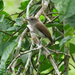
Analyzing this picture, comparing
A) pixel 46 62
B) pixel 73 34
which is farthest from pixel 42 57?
pixel 73 34

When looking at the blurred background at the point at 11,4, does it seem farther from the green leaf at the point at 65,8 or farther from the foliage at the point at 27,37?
the green leaf at the point at 65,8

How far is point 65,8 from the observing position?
2457mm

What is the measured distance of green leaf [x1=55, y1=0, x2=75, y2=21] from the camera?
2.42m

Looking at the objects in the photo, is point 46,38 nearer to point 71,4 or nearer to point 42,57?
point 42,57

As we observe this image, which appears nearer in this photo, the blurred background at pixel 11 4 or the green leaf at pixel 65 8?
the green leaf at pixel 65 8

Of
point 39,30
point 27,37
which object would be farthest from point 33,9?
point 39,30

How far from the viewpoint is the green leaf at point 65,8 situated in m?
2.42

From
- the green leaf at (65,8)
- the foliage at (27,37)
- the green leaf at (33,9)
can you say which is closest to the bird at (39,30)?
the foliage at (27,37)

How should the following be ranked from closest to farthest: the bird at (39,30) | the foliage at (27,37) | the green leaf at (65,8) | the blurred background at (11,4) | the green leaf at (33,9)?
the foliage at (27,37) < the green leaf at (65,8) < the green leaf at (33,9) < the bird at (39,30) < the blurred background at (11,4)

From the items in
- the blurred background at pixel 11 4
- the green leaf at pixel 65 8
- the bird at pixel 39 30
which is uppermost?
the blurred background at pixel 11 4

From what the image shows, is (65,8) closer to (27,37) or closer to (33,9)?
(33,9)

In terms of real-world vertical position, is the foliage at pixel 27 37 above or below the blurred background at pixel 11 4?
below

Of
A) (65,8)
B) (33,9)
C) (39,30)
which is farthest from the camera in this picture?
(39,30)

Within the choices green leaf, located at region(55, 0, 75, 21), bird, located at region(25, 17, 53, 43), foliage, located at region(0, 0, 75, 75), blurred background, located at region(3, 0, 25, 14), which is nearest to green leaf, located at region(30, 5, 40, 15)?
foliage, located at region(0, 0, 75, 75)
